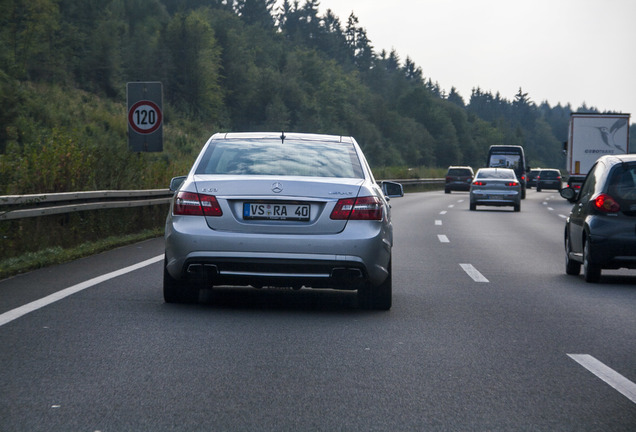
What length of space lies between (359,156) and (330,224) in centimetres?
104

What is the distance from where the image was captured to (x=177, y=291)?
8320 millimetres

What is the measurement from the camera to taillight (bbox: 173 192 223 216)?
7688mm

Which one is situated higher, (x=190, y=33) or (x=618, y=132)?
(x=190, y=33)

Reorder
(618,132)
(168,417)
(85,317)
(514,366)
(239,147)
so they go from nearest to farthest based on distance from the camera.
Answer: (168,417), (514,366), (85,317), (239,147), (618,132)

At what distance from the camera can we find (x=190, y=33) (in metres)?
110

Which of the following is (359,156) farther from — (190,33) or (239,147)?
(190,33)

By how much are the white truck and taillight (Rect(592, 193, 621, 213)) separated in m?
27.0

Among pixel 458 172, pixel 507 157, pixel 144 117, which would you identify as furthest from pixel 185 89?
pixel 144 117

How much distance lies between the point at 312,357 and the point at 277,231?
65.4 inches

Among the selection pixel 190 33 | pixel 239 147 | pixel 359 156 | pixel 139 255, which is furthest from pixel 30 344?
pixel 190 33

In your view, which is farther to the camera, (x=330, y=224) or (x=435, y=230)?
(x=435, y=230)

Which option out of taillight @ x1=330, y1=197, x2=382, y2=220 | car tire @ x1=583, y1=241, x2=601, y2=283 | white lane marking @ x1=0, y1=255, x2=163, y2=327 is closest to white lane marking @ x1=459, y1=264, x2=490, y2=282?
car tire @ x1=583, y1=241, x2=601, y2=283

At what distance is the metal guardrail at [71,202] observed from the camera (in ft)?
37.0

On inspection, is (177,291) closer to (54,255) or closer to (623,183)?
(54,255)
